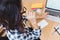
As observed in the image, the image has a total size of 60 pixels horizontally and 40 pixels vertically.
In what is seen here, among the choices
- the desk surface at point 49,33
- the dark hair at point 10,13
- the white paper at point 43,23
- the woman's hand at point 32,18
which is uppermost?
the dark hair at point 10,13

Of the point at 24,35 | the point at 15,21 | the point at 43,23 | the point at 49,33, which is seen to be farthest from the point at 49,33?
the point at 15,21

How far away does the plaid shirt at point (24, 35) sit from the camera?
47.1 inches

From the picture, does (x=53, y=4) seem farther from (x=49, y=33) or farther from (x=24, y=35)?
(x=24, y=35)

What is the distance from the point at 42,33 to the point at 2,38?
0.34 m

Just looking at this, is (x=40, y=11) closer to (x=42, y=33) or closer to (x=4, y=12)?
(x=42, y=33)

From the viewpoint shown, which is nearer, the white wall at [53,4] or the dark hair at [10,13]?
the dark hair at [10,13]

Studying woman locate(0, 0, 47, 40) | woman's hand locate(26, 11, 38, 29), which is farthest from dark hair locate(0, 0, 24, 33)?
woman's hand locate(26, 11, 38, 29)

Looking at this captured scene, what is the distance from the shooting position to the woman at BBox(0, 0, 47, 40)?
104 cm

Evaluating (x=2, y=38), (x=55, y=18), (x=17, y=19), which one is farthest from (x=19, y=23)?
(x=55, y=18)

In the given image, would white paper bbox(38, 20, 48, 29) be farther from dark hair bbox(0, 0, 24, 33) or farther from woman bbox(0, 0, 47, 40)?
dark hair bbox(0, 0, 24, 33)

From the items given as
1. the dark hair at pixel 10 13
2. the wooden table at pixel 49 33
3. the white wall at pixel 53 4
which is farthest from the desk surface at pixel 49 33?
the dark hair at pixel 10 13

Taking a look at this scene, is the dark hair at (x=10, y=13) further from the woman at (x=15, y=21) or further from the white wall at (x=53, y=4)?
the white wall at (x=53, y=4)

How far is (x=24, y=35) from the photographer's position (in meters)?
1.22

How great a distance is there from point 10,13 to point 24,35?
0.24 m
